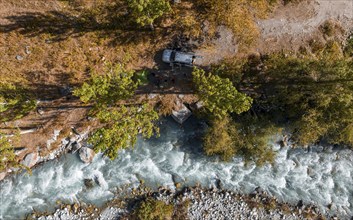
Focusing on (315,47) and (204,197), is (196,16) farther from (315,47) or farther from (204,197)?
(204,197)

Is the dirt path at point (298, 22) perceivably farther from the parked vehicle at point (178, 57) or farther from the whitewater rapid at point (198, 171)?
the whitewater rapid at point (198, 171)

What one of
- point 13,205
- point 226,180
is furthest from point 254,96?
point 13,205

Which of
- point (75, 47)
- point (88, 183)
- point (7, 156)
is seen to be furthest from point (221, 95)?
point (7, 156)

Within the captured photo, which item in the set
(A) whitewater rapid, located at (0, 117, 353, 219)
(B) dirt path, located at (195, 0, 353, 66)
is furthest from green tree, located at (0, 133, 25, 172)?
(B) dirt path, located at (195, 0, 353, 66)

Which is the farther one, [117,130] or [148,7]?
[148,7]

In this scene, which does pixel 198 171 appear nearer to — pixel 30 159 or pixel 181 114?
pixel 181 114

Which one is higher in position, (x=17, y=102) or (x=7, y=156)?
(x=17, y=102)
